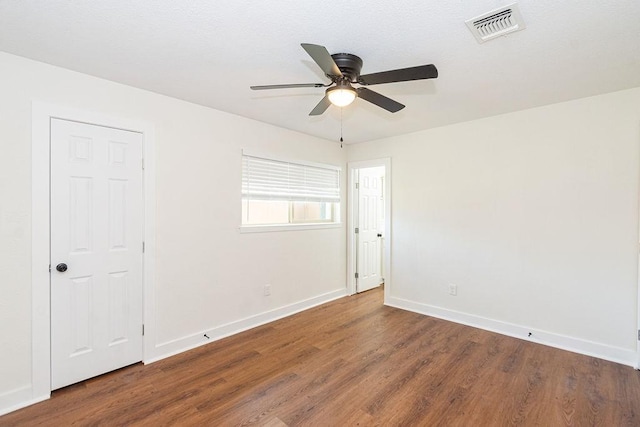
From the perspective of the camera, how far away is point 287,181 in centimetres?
404

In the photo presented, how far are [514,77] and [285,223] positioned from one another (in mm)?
2883

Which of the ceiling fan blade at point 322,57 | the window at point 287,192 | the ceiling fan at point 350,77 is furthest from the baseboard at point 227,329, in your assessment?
the ceiling fan blade at point 322,57

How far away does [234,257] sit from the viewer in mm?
3447

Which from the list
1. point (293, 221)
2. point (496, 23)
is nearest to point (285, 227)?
point (293, 221)

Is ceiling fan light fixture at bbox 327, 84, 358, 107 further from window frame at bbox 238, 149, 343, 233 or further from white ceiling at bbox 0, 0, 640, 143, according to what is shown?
window frame at bbox 238, 149, 343, 233

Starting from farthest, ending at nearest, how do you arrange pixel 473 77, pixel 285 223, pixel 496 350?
1. pixel 285 223
2. pixel 496 350
3. pixel 473 77

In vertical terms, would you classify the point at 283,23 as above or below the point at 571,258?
above

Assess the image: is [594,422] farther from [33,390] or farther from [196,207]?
[33,390]

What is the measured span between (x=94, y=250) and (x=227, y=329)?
1.55 meters

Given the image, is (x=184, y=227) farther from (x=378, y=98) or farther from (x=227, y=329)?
(x=378, y=98)

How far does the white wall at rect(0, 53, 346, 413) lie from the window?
16 cm

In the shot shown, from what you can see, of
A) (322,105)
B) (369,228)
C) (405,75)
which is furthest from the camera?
(369,228)

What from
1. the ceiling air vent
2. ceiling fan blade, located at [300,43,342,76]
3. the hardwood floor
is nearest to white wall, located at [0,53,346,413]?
the hardwood floor

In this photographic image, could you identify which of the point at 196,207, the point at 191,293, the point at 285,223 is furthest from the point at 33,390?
the point at 285,223
